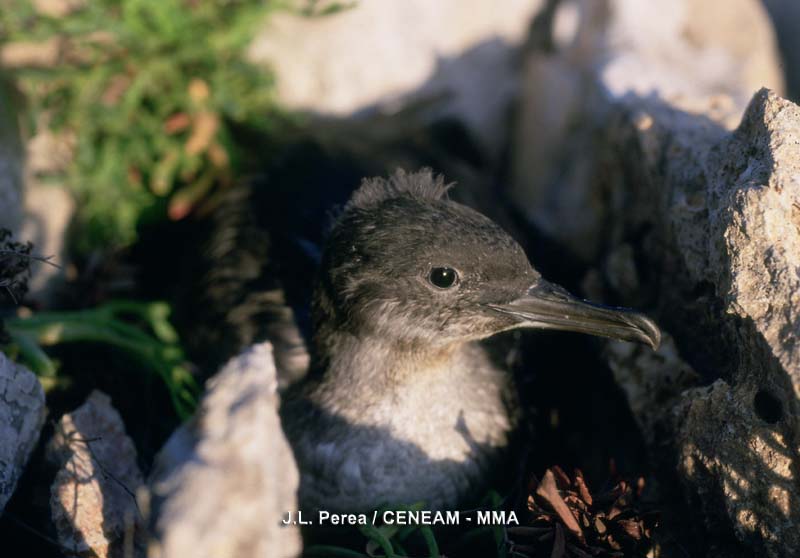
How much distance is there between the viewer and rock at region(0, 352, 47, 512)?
227 centimetres

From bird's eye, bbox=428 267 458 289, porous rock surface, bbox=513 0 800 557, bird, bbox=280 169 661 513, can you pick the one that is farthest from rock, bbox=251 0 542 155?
bird's eye, bbox=428 267 458 289

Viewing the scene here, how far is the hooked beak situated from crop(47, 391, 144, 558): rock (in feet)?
3.87

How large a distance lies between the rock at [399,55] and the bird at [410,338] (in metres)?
1.72

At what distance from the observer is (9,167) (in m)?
3.36

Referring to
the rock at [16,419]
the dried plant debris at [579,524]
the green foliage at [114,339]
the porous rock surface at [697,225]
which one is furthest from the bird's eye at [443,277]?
the rock at [16,419]

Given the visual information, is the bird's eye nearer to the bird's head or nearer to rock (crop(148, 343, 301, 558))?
the bird's head

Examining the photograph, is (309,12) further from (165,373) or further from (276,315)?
(165,373)

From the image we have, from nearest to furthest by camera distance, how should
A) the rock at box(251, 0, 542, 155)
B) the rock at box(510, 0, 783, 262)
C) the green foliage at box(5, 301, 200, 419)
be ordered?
the green foliage at box(5, 301, 200, 419) → the rock at box(510, 0, 783, 262) → the rock at box(251, 0, 542, 155)

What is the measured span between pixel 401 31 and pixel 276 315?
189 cm

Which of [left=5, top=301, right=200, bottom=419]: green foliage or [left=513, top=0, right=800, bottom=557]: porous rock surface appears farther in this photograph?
[left=5, top=301, right=200, bottom=419]: green foliage

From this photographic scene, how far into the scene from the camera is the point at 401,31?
13.9 ft

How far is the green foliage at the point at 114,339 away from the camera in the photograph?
2.76 meters

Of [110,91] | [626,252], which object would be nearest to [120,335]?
[110,91]

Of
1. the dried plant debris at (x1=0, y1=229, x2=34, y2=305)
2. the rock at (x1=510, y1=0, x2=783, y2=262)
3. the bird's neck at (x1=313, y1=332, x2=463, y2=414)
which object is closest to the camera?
the dried plant debris at (x1=0, y1=229, x2=34, y2=305)
